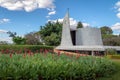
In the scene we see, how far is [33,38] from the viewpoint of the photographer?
44.3 m

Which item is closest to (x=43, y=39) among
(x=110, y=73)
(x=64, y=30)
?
(x=64, y=30)

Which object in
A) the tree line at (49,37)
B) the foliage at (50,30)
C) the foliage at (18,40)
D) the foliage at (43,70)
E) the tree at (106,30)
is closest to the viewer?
the foliage at (43,70)

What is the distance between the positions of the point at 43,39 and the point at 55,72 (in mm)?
39212

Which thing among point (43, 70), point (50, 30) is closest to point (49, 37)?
point (50, 30)

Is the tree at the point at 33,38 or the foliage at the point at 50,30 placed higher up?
the foliage at the point at 50,30

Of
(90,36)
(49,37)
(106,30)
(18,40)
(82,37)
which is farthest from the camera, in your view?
(106,30)

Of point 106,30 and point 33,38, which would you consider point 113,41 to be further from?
point 106,30

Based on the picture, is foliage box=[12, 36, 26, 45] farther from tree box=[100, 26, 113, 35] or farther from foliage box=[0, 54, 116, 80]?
tree box=[100, 26, 113, 35]

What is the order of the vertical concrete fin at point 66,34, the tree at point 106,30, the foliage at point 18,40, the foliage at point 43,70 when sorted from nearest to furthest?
the foliage at point 43,70, the vertical concrete fin at point 66,34, the foliage at point 18,40, the tree at point 106,30

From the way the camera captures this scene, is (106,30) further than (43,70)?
Yes

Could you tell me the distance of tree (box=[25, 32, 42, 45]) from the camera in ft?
142

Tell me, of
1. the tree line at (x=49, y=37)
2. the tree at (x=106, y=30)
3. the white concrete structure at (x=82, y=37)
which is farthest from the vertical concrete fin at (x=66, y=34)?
the tree at (x=106, y=30)

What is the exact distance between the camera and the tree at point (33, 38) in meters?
43.4

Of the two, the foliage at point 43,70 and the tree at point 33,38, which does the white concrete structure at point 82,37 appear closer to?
the tree at point 33,38
